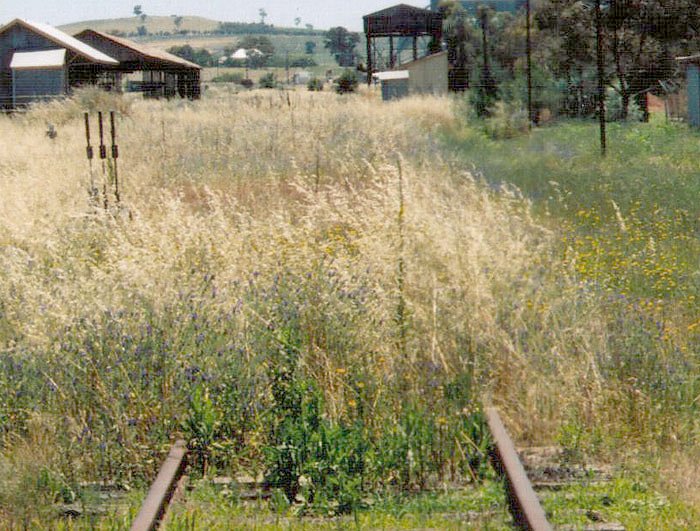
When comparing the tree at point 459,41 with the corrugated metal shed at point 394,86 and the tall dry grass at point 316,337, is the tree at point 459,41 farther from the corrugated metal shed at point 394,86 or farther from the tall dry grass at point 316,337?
the tall dry grass at point 316,337

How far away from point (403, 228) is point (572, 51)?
43.8 m

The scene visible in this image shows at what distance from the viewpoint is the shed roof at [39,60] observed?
1644 inches

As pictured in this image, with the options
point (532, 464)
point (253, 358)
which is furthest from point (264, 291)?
point (532, 464)

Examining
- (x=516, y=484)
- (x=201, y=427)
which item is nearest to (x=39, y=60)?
(x=201, y=427)

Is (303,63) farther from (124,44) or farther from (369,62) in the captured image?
(124,44)

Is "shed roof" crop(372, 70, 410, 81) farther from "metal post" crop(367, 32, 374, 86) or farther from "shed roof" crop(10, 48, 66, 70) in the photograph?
"shed roof" crop(10, 48, 66, 70)

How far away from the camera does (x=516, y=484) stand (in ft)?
14.8

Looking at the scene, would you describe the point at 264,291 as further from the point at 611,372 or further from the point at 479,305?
the point at 611,372

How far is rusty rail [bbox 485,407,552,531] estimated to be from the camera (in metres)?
4.14

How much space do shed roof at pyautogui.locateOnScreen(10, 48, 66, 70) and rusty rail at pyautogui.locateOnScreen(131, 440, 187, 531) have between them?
3941cm

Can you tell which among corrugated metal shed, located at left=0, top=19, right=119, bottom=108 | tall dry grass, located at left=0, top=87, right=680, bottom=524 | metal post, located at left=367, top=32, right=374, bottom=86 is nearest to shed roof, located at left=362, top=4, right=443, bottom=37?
metal post, located at left=367, top=32, right=374, bottom=86

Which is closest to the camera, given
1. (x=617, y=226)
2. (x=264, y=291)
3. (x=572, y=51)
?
(x=264, y=291)

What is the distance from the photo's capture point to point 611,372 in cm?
613

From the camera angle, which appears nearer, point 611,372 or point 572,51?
point 611,372
